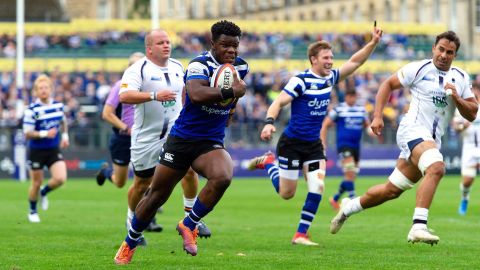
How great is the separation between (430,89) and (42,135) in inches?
323

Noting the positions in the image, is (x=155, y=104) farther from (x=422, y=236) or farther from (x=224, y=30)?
(x=422, y=236)

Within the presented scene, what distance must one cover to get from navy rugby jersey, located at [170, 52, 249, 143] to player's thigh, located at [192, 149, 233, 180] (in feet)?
0.57

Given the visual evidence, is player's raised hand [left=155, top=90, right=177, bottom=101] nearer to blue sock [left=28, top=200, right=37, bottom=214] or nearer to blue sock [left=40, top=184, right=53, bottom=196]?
blue sock [left=28, top=200, right=37, bottom=214]

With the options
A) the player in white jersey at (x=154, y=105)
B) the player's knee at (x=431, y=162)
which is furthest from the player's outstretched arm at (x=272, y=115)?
the player's knee at (x=431, y=162)

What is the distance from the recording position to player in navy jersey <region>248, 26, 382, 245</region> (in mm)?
14531

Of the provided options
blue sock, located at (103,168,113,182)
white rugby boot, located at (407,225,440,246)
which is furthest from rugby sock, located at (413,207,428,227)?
blue sock, located at (103,168,113,182)

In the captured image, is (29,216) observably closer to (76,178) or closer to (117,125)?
(117,125)

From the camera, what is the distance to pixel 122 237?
15.4 m

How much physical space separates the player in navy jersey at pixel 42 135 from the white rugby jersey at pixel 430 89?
25.6 ft

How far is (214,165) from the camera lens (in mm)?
11250

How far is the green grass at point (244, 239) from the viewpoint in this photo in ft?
39.1

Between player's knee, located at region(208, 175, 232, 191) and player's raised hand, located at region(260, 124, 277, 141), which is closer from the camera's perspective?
player's knee, located at region(208, 175, 232, 191)

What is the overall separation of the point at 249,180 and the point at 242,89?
25.0 m


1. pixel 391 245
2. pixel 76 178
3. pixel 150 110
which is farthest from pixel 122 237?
pixel 76 178
